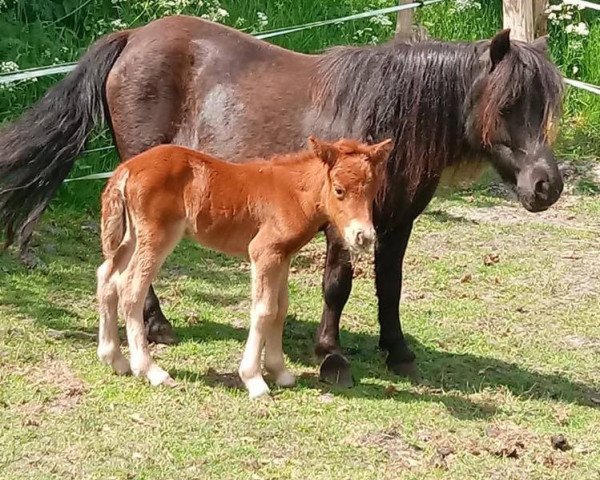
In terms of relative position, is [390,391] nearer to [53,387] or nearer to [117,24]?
[53,387]

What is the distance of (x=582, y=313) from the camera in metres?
6.32

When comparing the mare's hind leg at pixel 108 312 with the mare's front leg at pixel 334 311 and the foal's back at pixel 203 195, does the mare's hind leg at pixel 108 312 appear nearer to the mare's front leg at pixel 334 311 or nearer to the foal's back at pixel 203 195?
the foal's back at pixel 203 195

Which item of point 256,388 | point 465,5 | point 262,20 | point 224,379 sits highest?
point 262,20

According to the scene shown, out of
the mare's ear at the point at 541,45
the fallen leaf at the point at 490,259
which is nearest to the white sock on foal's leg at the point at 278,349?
the mare's ear at the point at 541,45

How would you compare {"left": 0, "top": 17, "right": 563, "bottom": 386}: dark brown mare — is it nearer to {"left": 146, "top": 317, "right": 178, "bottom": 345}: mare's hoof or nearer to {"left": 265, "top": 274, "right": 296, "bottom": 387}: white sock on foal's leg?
{"left": 146, "top": 317, "right": 178, "bottom": 345}: mare's hoof

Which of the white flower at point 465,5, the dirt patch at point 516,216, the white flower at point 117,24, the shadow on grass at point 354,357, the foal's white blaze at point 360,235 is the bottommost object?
the dirt patch at point 516,216

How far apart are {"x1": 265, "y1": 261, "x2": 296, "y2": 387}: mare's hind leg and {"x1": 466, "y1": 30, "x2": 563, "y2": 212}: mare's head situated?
118cm

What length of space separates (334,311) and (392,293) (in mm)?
332

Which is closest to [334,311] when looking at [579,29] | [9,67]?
[9,67]

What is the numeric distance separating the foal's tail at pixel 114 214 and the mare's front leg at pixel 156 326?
0.77 meters

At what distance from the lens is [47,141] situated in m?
5.46

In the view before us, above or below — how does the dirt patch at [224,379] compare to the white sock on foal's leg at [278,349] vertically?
below

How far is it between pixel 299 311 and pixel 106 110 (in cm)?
157

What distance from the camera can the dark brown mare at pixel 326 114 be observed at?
190 inches
